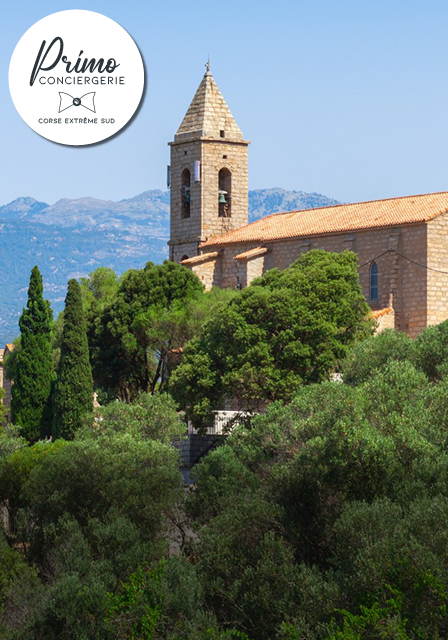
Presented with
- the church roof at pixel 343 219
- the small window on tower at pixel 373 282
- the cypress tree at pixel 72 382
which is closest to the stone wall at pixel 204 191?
the church roof at pixel 343 219

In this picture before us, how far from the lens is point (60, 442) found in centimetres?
3488

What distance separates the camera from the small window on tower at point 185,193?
61594 millimetres

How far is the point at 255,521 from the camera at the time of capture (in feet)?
83.4

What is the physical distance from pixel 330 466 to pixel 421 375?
5.62 metres

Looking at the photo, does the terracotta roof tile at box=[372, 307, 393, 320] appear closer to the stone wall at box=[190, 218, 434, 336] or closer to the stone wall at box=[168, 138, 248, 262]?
the stone wall at box=[190, 218, 434, 336]

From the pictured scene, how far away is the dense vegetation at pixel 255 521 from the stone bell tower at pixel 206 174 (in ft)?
80.3

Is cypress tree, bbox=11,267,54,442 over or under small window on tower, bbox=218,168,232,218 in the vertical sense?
under

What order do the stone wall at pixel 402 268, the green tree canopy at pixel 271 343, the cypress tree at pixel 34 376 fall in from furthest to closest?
the stone wall at pixel 402 268, the cypress tree at pixel 34 376, the green tree canopy at pixel 271 343

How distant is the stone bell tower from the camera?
60.5 metres

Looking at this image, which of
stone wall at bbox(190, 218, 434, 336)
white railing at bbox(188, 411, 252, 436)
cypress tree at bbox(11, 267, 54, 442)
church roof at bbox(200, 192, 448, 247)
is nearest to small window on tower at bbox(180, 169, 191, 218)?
church roof at bbox(200, 192, 448, 247)

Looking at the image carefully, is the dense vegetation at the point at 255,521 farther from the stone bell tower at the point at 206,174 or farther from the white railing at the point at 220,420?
the stone bell tower at the point at 206,174

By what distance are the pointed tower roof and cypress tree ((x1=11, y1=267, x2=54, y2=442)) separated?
1641 centimetres

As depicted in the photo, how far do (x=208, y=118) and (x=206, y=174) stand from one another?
8.81 feet

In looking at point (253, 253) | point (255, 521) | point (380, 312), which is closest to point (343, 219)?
point (253, 253)
